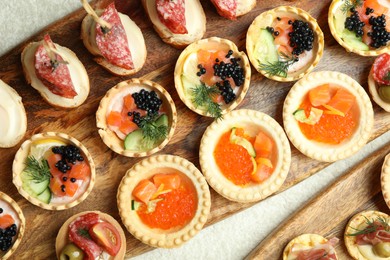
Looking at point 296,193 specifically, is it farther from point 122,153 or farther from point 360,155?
point 122,153

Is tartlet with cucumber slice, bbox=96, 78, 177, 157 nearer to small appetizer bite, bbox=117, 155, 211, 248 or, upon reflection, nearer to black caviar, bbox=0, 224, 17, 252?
small appetizer bite, bbox=117, 155, 211, 248

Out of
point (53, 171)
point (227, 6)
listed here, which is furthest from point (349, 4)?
point (53, 171)

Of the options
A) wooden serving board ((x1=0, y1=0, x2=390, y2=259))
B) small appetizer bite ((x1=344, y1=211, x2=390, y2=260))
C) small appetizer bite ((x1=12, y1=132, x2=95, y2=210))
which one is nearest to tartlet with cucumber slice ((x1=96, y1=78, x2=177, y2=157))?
wooden serving board ((x1=0, y1=0, x2=390, y2=259))

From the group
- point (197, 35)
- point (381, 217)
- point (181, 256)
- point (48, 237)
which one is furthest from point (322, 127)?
point (48, 237)

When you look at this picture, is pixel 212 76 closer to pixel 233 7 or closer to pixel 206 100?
pixel 206 100

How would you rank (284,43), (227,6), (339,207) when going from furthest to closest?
(339,207) < (284,43) < (227,6)

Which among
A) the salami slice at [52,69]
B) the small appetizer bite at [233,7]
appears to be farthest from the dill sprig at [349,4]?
the salami slice at [52,69]

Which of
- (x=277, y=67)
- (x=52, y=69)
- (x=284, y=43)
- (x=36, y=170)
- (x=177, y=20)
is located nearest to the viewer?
(x=52, y=69)
